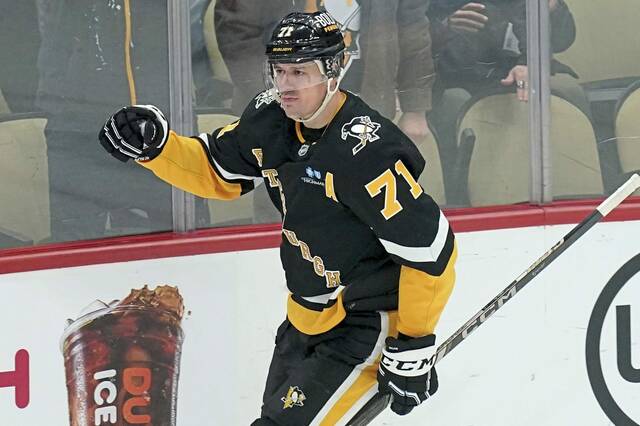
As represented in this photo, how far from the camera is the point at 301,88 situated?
2705 mm

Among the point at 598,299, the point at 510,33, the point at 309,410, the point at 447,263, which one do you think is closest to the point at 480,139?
the point at 510,33

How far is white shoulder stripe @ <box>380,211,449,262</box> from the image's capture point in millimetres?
2668

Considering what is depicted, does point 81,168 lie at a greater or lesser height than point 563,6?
lesser

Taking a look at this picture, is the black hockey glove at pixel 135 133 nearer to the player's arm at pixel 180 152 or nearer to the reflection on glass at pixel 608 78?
the player's arm at pixel 180 152

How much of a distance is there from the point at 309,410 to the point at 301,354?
172mm

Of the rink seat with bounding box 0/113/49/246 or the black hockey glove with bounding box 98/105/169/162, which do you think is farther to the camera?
the rink seat with bounding box 0/113/49/246

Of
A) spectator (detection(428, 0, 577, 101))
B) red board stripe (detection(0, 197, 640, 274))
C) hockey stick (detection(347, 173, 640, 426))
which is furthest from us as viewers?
spectator (detection(428, 0, 577, 101))

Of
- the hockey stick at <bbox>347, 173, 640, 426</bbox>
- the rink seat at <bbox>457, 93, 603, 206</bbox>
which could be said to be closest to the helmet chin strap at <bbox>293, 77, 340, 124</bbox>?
the hockey stick at <bbox>347, 173, 640, 426</bbox>

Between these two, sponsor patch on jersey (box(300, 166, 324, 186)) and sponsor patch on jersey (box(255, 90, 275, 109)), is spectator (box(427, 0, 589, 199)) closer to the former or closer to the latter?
sponsor patch on jersey (box(255, 90, 275, 109))

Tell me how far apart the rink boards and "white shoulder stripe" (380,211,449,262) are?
2.35 feet

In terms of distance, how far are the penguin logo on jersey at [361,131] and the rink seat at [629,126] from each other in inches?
46.6

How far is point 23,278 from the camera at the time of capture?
125 inches

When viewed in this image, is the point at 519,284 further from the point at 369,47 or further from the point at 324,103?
the point at 369,47

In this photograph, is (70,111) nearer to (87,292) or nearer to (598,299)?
(87,292)
